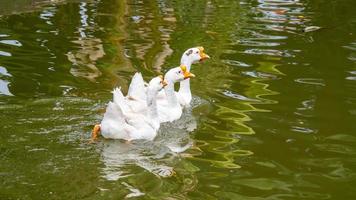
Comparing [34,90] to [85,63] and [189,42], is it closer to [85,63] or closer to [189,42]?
[85,63]

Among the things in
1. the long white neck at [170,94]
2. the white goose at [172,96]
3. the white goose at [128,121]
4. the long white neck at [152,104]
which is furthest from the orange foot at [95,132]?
the long white neck at [170,94]

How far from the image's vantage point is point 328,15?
1697 cm

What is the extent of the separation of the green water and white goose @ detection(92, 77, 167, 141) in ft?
0.42

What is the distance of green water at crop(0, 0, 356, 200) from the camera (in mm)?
6578

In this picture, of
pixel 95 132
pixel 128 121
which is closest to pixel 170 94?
pixel 128 121

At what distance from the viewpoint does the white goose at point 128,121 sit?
25.5 feet

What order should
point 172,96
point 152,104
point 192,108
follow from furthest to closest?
point 192,108 → point 172,96 → point 152,104

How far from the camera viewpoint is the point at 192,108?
949 cm

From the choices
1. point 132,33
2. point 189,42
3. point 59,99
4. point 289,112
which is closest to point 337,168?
point 289,112

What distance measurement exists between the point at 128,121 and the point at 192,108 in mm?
1593

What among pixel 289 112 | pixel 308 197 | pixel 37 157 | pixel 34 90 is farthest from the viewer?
pixel 34 90

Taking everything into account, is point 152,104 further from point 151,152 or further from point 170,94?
point 151,152

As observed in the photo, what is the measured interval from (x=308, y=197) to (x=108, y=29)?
9365mm

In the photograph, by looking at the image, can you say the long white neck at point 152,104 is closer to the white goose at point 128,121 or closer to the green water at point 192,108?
the white goose at point 128,121
